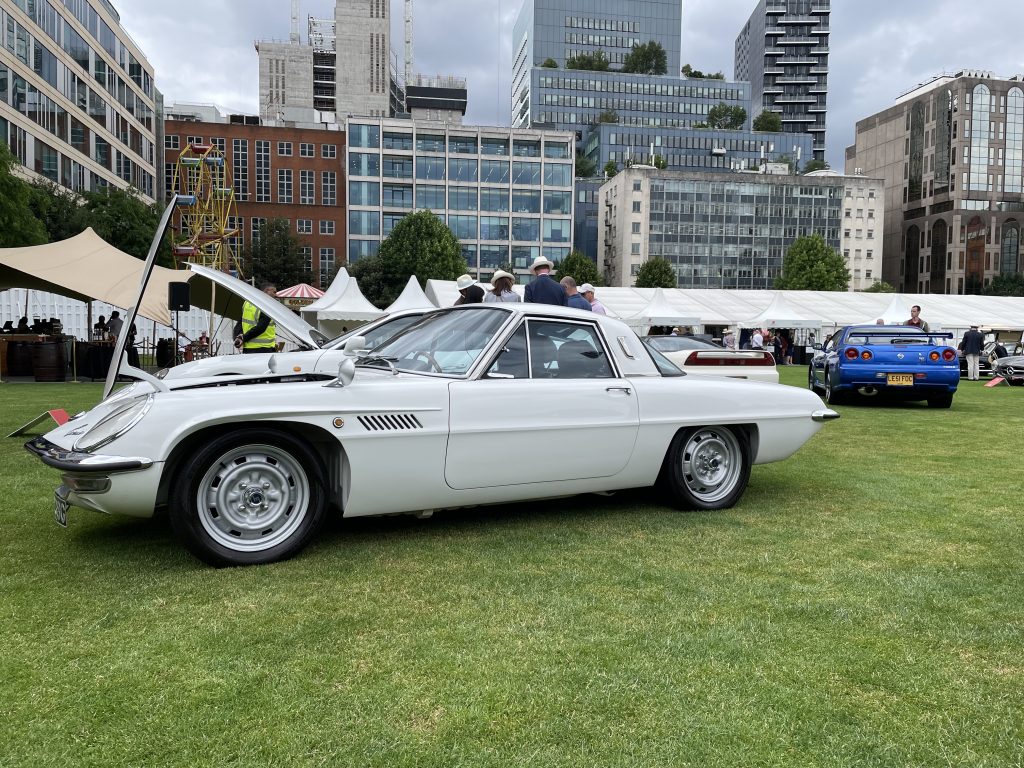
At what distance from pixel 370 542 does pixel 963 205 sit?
123 meters

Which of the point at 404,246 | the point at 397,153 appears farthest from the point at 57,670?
the point at 397,153

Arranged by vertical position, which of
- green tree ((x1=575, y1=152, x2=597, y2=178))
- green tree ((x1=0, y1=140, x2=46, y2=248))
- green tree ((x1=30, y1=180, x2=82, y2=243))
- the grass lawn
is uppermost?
green tree ((x1=575, y1=152, x2=597, y2=178))

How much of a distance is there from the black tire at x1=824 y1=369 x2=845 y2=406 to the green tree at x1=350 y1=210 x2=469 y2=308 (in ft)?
170

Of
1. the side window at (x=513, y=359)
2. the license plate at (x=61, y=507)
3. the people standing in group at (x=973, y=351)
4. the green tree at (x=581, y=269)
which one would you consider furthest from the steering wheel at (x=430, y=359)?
the green tree at (x=581, y=269)

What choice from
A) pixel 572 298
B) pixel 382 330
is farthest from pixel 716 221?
pixel 382 330

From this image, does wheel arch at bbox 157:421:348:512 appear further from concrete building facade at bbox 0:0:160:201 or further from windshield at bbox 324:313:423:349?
concrete building facade at bbox 0:0:160:201

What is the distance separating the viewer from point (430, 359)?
428 centimetres

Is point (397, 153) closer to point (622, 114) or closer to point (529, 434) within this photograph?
point (622, 114)

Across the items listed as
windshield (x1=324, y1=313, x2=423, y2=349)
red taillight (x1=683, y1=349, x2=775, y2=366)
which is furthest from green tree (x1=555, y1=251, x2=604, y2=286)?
windshield (x1=324, y1=313, x2=423, y2=349)

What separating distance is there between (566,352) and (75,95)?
2366 inches

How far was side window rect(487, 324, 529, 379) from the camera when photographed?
4191 mm

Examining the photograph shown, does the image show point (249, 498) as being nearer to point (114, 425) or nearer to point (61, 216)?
point (114, 425)

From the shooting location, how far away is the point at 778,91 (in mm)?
146375

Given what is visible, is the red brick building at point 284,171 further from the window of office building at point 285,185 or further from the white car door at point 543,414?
the white car door at point 543,414
